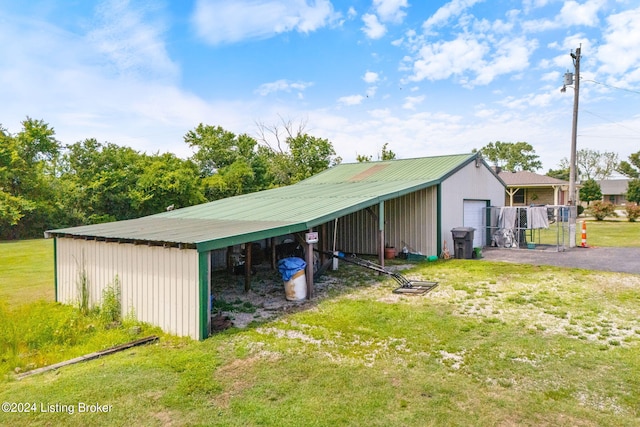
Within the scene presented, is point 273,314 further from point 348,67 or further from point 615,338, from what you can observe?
point 348,67

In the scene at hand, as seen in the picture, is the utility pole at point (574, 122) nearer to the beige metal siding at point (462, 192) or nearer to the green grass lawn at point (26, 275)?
the beige metal siding at point (462, 192)

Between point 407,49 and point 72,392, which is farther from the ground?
point 407,49

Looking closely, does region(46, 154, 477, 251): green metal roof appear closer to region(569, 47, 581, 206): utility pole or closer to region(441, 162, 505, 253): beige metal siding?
region(441, 162, 505, 253): beige metal siding

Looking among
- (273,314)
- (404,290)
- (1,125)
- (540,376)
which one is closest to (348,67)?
(404,290)

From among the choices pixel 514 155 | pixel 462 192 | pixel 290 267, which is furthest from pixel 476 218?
pixel 514 155

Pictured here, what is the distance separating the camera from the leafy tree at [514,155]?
2428 inches

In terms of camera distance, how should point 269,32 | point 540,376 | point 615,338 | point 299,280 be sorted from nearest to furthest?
1. point 540,376
2. point 615,338
3. point 299,280
4. point 269,32

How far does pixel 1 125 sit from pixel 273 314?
100ft

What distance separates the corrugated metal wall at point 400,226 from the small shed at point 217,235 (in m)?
0.03

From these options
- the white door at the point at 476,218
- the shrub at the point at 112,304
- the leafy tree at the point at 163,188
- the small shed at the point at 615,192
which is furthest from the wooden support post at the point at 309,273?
the small shed at the point at 615,192

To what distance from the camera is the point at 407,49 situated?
17.8m

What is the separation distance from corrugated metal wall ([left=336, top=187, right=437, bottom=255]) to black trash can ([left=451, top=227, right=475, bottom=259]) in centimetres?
74

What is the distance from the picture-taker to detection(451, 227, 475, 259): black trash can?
1268 centimetres

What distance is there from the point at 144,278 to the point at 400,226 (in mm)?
9323
